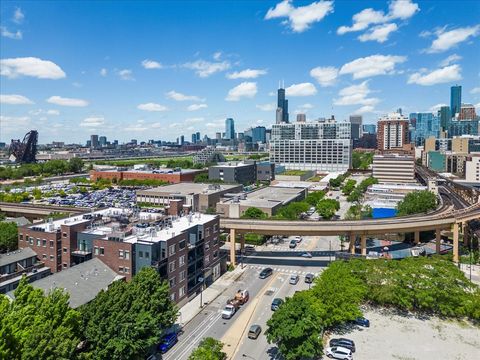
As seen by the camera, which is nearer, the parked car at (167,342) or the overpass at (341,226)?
the parked car at (167,342)

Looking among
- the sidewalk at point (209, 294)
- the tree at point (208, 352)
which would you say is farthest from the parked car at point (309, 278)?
the tree at point (208, 352)

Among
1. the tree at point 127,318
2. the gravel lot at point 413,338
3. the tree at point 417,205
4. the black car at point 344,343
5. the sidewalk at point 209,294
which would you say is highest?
the tree at point 417,205

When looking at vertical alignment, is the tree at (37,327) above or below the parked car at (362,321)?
above

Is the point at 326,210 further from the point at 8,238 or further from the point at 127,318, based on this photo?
the point at 127,318

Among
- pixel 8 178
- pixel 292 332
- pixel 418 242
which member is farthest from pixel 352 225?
pixel 8 178

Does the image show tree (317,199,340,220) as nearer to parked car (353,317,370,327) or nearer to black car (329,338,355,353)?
→ parked car (353,317,370,327)

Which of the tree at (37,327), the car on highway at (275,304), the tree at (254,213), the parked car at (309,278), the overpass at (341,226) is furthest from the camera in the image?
the tree at (254,213)

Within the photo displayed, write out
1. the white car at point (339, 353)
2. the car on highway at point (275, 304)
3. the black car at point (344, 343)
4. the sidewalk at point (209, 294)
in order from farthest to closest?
1. the car on highway at point (275, 304)
2. the sidewalk at point (209, 294)
3. the black car at point (344, 343)
4. the white car at point (339, 353)

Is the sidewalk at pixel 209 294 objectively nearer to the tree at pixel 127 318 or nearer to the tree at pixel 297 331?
the tree at pixel 127 318
